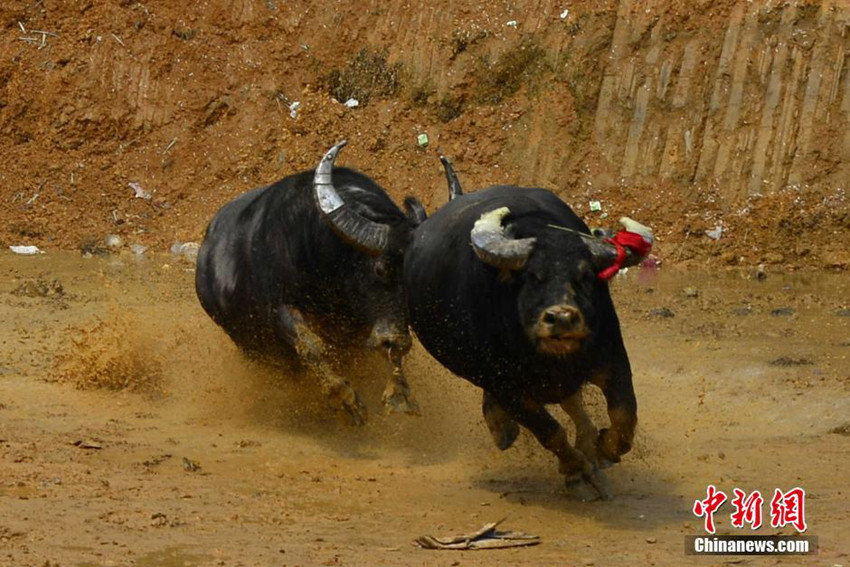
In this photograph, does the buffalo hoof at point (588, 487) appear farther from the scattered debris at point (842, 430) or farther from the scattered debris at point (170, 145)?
the scattered debris at point (170, 145)

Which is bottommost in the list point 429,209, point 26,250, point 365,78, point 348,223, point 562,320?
point 562,320

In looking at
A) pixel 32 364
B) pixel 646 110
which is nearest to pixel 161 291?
pixel 32 364

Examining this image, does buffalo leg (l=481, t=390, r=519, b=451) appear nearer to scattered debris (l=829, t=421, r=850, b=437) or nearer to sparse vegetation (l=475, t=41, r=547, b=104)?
scattered debris (l=829, t=421, r=850, b=437)

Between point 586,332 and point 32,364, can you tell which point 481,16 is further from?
point 586,332

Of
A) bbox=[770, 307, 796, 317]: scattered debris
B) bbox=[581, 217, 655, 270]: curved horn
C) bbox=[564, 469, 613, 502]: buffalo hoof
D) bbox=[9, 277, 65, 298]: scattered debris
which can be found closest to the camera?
bbox=[581, 217, 655, 270]: curved horn

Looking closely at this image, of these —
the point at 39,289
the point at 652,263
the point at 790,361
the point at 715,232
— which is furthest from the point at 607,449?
the point at 715,232

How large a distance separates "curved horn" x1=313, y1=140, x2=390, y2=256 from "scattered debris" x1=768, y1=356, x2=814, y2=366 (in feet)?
11.2

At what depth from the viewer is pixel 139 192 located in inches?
695

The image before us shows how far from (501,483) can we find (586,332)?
1.59m

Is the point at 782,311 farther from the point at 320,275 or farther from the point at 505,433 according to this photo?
the point at 505,433

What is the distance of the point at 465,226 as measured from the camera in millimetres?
7766

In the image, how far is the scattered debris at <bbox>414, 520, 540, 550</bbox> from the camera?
6.50 meters

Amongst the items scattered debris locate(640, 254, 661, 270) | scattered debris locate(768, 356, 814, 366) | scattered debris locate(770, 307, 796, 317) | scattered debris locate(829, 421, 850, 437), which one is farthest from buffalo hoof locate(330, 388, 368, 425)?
scattered debris locate(640, 254, 661, 270)

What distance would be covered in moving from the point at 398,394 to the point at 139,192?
974 centimetres
